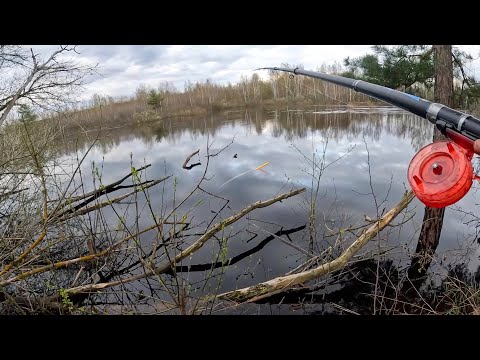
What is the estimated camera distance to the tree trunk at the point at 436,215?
11.5 feet

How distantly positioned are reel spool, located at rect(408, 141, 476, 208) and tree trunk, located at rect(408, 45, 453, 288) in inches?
92.7

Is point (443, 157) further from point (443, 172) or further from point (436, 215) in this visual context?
point (436, 215)

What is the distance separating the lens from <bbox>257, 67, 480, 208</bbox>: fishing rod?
814 mm

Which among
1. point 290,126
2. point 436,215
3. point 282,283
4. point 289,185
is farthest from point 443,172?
point 290,126

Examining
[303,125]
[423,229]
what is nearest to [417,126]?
[303,125]

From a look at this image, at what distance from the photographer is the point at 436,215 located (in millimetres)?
4047

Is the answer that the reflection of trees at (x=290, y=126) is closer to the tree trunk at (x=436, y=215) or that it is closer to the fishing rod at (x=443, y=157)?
the tree trunk at (x=436, y=215)

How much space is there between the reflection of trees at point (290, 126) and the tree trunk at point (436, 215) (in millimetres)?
5995

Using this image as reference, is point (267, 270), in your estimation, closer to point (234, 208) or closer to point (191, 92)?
point (234, 208)

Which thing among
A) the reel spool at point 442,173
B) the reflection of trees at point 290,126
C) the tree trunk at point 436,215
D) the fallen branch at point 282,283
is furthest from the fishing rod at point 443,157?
the reflection of trees at point 290,126
